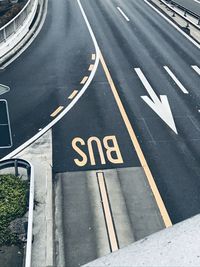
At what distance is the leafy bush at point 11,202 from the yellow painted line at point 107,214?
2.59 m

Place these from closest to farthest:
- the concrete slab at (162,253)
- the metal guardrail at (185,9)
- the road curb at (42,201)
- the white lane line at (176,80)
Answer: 1. the concrete slab at (162,253)
2. the road curb at (42,201)
3. the white lane line at (176,80)
4. the metal guardrail at (185,9)

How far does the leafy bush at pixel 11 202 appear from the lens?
410 inches

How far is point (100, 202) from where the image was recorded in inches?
472

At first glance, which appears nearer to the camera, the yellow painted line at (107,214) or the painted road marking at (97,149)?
the yellow painted line at (107,214)

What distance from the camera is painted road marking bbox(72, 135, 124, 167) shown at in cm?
1417

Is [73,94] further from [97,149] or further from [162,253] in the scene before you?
[162,253]

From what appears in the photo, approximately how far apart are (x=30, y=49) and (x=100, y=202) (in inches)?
636

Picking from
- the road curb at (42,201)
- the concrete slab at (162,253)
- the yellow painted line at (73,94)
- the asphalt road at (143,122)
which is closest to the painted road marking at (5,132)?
the road curb at (42,201)

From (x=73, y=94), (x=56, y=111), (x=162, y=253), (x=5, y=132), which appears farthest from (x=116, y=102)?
(x=162, y=253)

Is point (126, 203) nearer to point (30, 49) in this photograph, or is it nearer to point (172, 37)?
point (30, 49)

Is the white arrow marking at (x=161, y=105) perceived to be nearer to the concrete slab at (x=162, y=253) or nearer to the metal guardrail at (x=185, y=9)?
the concrete slab at (x=162, y=253)

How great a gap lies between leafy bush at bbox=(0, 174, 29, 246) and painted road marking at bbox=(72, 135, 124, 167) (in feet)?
8.92

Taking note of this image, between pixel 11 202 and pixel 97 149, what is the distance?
4.71m

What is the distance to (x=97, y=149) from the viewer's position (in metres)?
14.9
